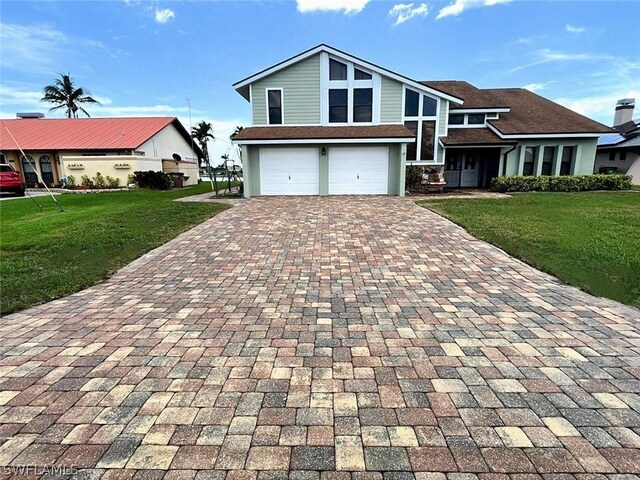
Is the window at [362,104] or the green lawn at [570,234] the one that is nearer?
the green lawn at [570,234]

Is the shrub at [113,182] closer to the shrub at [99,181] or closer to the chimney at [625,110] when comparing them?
the shrub at [99,181]

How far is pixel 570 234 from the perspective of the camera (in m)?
7.84

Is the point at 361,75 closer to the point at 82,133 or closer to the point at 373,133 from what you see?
the point at 373,133

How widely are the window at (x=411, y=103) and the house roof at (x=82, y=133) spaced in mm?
19406

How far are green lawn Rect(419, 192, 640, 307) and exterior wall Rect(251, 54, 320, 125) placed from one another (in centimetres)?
817

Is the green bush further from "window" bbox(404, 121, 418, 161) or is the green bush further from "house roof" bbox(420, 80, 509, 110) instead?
"house roof" bbox(420, 80, 509, 110)

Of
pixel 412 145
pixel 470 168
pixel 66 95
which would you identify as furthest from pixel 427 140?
pixel 66 95

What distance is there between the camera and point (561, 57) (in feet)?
66.0

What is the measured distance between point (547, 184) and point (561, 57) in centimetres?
909

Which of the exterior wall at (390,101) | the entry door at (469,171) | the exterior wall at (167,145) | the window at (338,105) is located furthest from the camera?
the exterior wall at (167,145)

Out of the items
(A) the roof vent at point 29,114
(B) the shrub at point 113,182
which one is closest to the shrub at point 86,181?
(B) the shrub at point 113,182

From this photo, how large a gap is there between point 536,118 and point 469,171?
15.7 ft

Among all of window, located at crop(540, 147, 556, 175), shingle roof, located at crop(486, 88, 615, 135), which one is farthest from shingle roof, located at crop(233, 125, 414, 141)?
window, located at crop(540, 147, 556, 175)

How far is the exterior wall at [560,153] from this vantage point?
18266 millimetres
